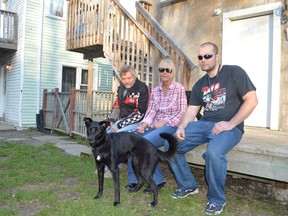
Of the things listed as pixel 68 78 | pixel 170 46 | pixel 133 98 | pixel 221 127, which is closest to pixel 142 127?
pixel 133 98

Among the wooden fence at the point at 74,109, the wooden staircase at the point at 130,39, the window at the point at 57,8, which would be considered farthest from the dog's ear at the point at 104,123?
the window at the point at 57,8

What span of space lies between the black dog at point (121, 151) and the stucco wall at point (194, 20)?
9.07 feet

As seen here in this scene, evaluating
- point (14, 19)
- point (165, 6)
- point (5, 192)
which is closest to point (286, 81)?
point (165, 6)

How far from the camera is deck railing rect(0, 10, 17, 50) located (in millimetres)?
12070

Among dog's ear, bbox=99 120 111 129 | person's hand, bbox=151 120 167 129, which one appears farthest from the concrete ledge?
dog's ear, bbox=99 120 111 129

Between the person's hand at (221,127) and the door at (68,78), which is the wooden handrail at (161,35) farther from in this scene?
the door at (68,78)

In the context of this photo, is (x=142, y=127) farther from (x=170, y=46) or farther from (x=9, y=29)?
(x=9, y=29)

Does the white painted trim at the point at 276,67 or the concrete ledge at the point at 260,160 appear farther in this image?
the white painted trim at the point at 276,67

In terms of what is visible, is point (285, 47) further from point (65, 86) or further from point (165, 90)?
point (65, 86)

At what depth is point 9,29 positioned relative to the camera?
12.2 metres

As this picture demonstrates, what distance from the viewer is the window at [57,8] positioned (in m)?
12.6

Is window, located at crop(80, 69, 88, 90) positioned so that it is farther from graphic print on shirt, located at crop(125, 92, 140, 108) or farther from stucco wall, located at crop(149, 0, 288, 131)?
graphic print on shirt, located at crop(125, 92, 140, 108)

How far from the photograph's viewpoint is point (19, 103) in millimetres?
11961

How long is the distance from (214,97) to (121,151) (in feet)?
3.95
